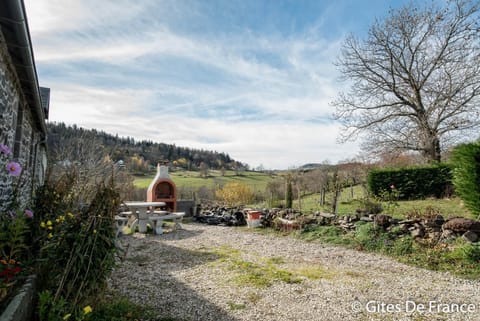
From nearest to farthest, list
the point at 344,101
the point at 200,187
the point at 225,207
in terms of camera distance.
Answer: the point at 225,207, the point at 344,101, the point at 200,187

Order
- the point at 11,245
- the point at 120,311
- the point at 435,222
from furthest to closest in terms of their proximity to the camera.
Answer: the point at 435,222 < the point at 120,311 < the point at 11,245

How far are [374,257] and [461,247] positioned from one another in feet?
5.09

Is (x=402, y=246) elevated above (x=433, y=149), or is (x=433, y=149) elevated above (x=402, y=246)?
(x=433, y=149)

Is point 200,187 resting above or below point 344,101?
below

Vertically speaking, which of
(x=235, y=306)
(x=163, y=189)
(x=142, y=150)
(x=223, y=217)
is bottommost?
(x=235, y=306)

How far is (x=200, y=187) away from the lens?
1669 centimetres

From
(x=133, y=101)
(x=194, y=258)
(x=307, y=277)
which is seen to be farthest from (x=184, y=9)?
(x=307, y=277)

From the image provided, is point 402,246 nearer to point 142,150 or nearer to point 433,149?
point 433,149

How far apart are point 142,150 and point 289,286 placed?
77.8 ft

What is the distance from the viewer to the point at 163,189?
40.1ft

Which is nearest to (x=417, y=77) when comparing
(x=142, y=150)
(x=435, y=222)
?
(x=435, y=222)

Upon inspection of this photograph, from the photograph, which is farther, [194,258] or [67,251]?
[194,258]

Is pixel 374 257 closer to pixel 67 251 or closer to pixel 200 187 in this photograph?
pixel 67 251

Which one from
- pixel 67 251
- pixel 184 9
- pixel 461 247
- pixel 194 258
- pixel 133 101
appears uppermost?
pixel 184 9
